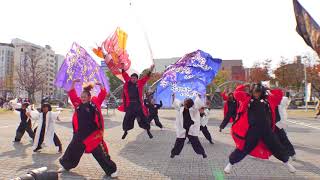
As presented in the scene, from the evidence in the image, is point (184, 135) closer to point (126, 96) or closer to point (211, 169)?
point (211, 169)

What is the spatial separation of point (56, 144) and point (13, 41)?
13956 centimetres

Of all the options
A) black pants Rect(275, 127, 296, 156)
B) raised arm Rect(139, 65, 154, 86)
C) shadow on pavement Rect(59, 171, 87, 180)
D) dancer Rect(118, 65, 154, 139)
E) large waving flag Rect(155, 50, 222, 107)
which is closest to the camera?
shadow on pavement Rect(59, 171, 87, 180)

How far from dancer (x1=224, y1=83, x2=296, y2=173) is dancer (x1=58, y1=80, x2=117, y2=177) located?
7.75 feet

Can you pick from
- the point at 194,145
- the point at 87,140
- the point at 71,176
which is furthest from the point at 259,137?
the point at 71,176

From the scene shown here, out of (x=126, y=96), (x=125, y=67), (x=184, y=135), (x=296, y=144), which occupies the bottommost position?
(x=296, y=144)

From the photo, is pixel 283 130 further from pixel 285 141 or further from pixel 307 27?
pixel 307 27

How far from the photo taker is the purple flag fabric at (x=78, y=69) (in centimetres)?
2036

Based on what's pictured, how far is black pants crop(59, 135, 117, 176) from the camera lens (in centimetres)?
669

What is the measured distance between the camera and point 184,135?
326 inches

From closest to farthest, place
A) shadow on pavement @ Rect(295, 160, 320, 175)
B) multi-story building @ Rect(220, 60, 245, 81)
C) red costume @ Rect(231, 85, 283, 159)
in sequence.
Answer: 1. red costume @ Rect(231, 85, 283, 159)
2. shadow on pavement @ Rect(295, 160, 320, 175)
3. multi-story building @ Rect(220, 60, 245, 81)

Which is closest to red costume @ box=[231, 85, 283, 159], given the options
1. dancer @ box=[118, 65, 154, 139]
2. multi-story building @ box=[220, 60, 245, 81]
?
dancer @ box=[118, 65, 154, 139]

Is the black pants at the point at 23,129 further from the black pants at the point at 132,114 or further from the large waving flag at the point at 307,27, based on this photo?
the large waving flag at the point at 307,27

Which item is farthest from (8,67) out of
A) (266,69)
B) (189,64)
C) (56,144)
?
(56,144)

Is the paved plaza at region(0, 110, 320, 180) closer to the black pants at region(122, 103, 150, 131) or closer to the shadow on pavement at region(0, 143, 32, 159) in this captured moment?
the shadow on pavement at region(0, 143, 32, 159)
